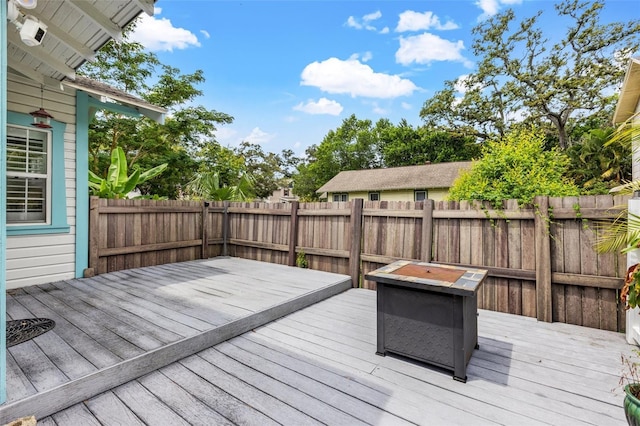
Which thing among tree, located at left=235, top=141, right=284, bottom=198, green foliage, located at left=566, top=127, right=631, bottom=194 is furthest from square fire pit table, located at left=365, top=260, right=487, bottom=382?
tree, located at left=235, top=141, right=284, bottom=198

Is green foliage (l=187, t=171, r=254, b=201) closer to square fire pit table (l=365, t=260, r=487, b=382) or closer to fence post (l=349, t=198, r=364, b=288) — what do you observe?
fence post (l=349, t=198, r=364, b=288)

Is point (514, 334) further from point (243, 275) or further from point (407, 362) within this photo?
point (243, 275)

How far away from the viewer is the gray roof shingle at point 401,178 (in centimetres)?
1986

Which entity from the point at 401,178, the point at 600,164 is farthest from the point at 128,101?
the point at 401,178

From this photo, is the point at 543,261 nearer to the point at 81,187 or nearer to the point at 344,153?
the point at 81,187

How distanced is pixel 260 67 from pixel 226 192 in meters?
9.53

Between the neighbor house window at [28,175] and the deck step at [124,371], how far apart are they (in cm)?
351

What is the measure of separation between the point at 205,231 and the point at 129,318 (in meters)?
3.80

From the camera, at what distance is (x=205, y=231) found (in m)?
6.72

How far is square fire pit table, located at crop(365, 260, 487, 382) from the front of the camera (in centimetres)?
230

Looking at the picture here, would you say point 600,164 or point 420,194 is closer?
point 600,164

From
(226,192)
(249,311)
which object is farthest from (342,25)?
(249,311)

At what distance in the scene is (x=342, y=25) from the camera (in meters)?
13.2

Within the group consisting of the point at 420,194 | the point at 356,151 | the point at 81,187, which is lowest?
the point at 81,187
